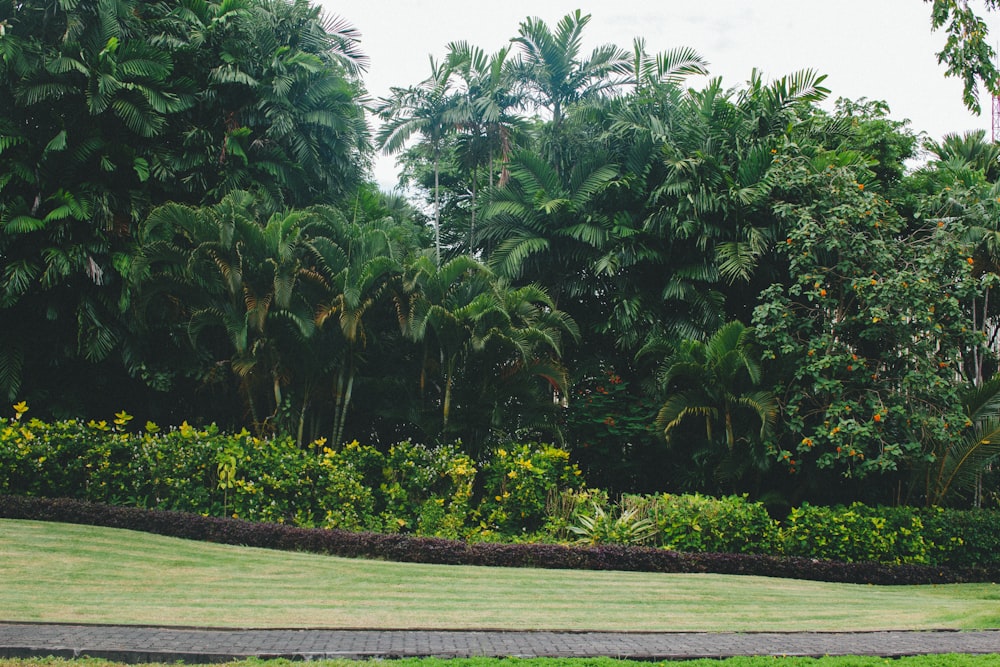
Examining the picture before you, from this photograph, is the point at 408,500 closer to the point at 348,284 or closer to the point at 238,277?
the point at 348,284

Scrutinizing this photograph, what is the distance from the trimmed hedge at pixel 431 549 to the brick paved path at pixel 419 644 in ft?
13.0

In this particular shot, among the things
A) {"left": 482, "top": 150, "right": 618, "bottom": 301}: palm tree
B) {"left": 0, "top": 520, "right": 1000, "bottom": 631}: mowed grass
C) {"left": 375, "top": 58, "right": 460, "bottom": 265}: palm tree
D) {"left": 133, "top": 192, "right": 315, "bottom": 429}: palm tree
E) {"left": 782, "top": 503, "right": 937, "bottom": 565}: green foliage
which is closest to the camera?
{"left": 0, "top": 520, "right": 1000, "bottom": 631}: mowed grass

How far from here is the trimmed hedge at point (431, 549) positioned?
10.8 meters

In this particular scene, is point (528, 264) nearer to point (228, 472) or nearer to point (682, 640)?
point (228, 472)

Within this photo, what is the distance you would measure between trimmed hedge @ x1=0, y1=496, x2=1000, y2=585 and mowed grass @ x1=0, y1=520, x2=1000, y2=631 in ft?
1.06

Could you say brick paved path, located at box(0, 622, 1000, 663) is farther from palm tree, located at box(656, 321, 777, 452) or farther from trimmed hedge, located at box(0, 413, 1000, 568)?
palm tree, located at box(656, 321, 777, 452)

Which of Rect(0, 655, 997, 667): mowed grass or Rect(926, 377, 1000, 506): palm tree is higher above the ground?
Rect(926, 377, 1000, 506): palm tree

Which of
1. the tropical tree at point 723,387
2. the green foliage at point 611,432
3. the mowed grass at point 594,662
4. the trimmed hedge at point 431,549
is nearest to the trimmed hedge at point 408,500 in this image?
the trimmed hedge at point 431,549

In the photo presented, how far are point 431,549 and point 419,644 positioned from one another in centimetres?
455

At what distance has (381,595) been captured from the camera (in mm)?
8359

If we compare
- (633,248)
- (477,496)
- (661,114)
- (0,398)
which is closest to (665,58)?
(661,114)

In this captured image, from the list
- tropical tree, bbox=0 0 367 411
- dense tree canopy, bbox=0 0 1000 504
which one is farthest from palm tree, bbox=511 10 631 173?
tropical tree, bbox=0 0 367 411

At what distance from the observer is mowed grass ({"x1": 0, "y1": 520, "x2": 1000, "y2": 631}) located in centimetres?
716

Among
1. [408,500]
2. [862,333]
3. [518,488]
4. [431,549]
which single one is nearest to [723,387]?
[862,333]
